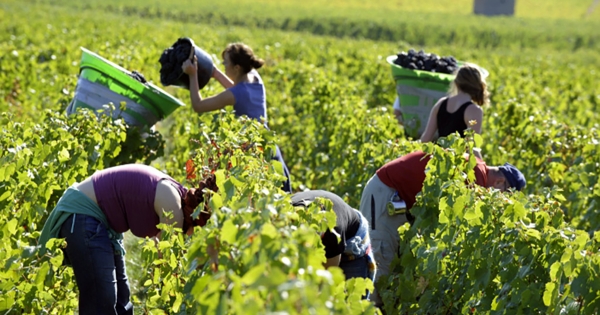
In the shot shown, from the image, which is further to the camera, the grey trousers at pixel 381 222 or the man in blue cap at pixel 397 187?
the grey trousers at pixel 381 222

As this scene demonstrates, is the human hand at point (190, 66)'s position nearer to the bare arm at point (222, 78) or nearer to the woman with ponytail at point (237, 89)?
the woman with ponytail at point (237, 89)

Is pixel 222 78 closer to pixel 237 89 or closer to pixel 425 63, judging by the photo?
pixel 237 89

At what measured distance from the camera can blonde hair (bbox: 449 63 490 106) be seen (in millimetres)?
5250

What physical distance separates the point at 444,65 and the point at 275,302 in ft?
17.9

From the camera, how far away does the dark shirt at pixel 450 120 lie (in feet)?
17.3

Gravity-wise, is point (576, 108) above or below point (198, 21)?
above

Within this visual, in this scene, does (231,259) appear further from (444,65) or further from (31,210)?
(444,65)

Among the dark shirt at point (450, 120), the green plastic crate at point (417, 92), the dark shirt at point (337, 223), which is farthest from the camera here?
the green plastic crate at point (417, 92)

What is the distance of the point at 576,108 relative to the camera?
11086 mm

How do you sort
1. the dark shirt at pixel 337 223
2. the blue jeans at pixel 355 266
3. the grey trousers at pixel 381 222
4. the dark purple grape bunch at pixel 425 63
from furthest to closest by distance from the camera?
the dark purple grape bunch at pixel 425 63 → the grey trousers at pixel 381 222 → the blue jeans at pixel 355 266 → the dark shirt at pixel 337 223

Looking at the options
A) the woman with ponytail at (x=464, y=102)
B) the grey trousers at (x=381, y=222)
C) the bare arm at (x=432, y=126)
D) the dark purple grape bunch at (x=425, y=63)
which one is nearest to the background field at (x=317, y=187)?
the grey trousers at (x=381, y=222)

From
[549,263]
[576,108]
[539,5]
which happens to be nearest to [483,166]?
[549,263]

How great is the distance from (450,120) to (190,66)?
1693mm

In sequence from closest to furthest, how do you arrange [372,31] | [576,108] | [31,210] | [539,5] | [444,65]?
[31,210]
[444,65]
[576,108]
[372,31]
[539,5]
